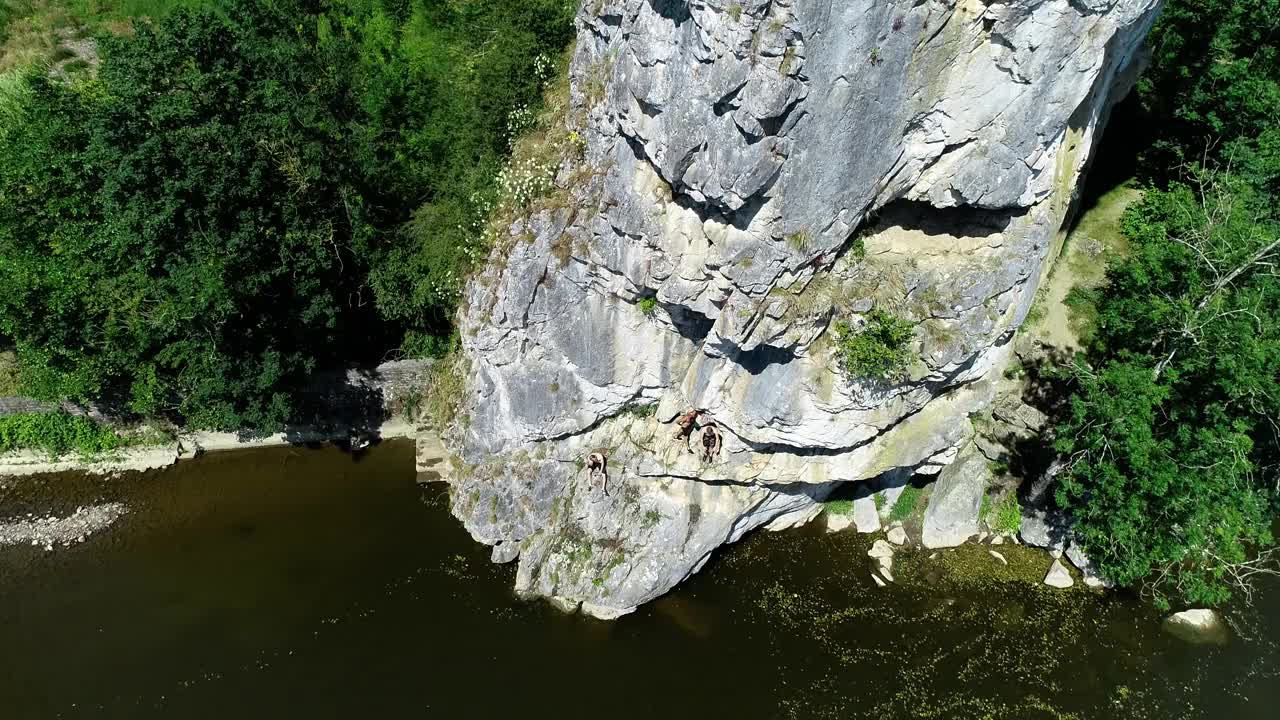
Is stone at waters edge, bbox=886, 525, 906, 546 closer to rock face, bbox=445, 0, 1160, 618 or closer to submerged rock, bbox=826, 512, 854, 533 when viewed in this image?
submerged rock, bbox=826, 512, 854, 533

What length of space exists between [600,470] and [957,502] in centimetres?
892

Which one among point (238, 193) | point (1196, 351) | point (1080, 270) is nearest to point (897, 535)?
point (1196, 351)

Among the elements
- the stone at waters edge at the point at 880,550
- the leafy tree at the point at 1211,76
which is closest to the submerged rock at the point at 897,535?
the stone at waters edge at the point at 880,550

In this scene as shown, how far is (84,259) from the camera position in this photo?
15.7 metres

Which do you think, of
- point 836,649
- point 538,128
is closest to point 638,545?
point 836,649

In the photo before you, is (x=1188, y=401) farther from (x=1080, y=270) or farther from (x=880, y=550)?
(x=880, y=550)

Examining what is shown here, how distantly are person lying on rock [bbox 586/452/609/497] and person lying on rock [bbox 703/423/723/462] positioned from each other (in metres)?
2.63

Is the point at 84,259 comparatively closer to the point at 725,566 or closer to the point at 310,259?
the point at 310,259

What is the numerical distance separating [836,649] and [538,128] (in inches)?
543

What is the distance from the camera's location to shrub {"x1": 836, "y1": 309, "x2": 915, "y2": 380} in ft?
41.0

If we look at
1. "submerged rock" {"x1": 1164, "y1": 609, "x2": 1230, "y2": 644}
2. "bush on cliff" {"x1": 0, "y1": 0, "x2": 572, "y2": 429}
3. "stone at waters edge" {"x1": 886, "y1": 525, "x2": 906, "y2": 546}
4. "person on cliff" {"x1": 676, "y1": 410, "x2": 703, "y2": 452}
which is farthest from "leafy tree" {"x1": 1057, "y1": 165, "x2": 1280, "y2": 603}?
"bush on cliff" {"x1": 0, "y1": 0, "x2": 572, "y2": 429}

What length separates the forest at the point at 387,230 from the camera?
1392 centimetres

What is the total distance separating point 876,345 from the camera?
1255 centimetres

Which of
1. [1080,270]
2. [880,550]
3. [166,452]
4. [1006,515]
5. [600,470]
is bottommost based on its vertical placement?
[166,452]
